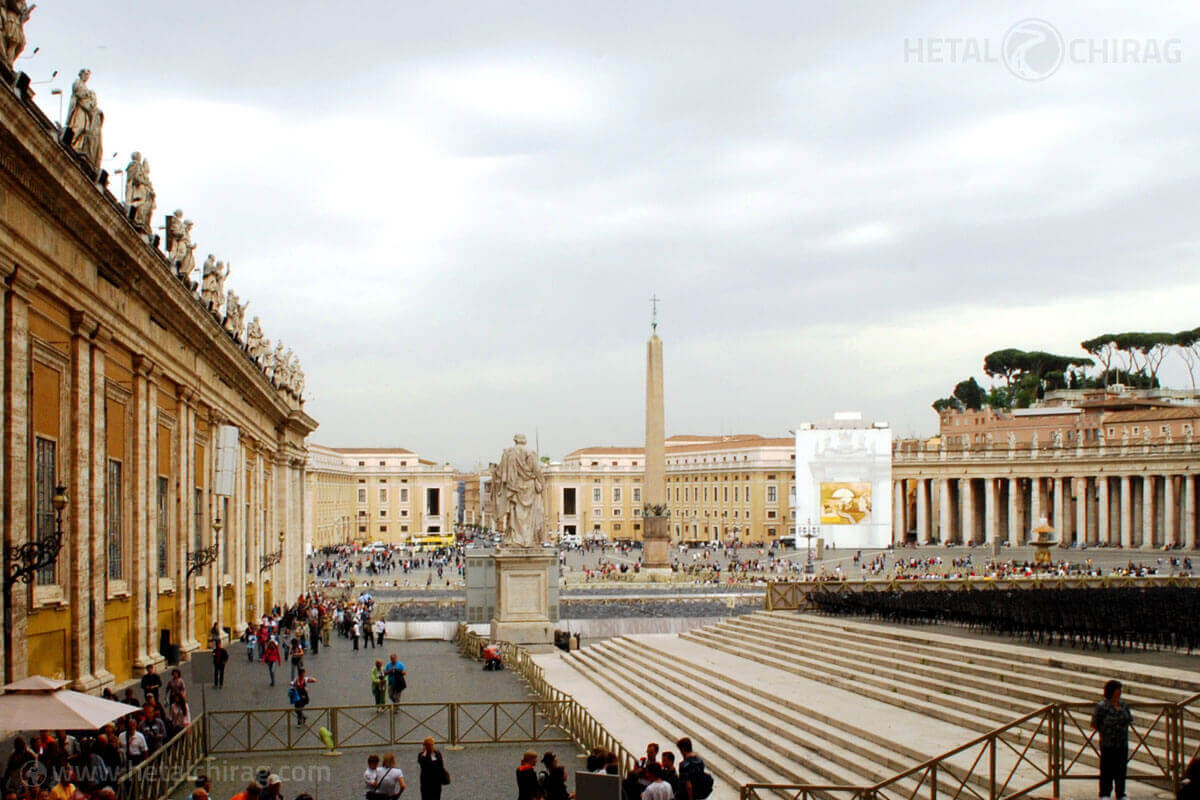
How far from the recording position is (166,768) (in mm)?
14148

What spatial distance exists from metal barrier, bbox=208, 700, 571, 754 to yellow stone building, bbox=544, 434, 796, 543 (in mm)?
83094

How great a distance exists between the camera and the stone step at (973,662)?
51.5ft

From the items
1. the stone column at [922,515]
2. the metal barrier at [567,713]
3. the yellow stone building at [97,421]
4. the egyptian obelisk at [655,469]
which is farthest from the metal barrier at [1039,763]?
the stone column at [922,515]

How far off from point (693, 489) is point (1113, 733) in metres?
128

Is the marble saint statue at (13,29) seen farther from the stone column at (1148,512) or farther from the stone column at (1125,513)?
the stone column at (1125,513)

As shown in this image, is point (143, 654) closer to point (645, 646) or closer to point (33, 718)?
point (33, 718)

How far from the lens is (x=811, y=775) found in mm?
15062

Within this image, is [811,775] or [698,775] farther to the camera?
[811,775]

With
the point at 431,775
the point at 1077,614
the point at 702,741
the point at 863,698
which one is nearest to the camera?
the point at 431,775

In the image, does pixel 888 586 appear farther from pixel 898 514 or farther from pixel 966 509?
pixel 898 514

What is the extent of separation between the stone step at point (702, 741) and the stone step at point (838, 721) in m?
0.75

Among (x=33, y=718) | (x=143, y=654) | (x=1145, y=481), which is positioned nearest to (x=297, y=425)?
(x=143, y=654)

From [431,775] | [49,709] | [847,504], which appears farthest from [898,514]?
[49,709]

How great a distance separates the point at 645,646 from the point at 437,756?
16.4 meters
